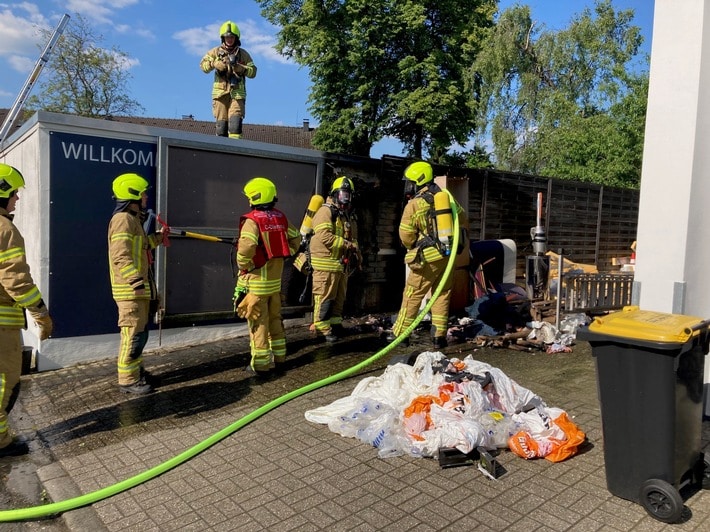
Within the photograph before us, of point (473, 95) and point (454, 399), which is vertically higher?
point (473, 95)

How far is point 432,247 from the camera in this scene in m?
6.35

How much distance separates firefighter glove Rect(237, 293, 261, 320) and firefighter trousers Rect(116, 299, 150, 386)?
34.2 inches

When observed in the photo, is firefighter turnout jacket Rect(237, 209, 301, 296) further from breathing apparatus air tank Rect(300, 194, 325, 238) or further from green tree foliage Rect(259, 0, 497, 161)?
green tree foliage Rect(259, 0, 497, 161)

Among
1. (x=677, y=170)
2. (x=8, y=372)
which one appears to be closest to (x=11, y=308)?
(x=8, y=372)

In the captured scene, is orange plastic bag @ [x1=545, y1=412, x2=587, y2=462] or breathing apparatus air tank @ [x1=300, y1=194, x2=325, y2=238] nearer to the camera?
orange plastic bag @ [x1=545, y1=412, x2=587, y2=462]

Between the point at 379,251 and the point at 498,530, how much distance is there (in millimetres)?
5711

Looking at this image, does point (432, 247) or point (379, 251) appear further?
point (379, 251)

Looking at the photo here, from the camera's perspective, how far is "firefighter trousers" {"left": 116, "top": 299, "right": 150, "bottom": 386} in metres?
4.82

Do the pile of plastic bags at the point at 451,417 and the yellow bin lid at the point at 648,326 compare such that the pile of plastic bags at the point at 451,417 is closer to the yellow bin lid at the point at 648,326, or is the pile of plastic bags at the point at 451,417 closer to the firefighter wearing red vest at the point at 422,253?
the yellow bin lid at the point at 648,326

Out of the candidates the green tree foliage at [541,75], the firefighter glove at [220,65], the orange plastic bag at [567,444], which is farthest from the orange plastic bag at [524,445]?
the green tree foliage at [541,75]

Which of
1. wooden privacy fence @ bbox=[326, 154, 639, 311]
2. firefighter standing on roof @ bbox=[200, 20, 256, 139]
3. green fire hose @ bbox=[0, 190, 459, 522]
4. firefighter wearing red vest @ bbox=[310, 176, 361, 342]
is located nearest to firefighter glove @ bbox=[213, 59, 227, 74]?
firefighter standing on roof @ bbox=[200, 20, 256, 139]

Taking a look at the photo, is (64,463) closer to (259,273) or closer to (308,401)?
(308,401)

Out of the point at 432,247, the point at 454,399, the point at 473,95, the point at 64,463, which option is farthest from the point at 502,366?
the point at 473,95

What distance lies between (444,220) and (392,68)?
74.4 feet
